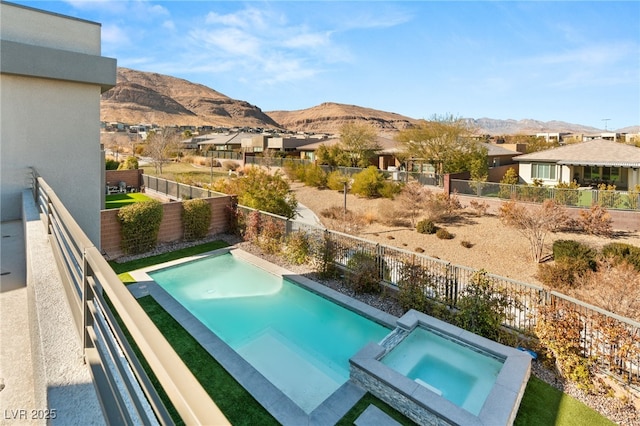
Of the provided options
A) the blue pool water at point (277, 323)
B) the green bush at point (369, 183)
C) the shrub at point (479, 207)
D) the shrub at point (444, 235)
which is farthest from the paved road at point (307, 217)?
the shrub at point (479, 207)

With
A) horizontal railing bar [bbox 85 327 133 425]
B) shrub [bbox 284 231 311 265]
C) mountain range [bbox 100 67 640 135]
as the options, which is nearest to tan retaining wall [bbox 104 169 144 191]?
shrub [bbox 284 231 311 265]

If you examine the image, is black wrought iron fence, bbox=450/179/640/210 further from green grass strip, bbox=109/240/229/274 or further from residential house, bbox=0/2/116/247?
residential house, bbox=0/2/116/247

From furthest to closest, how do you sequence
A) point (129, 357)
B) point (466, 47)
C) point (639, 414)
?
point (466, 47)
point (639, 414)
point (129, 357)

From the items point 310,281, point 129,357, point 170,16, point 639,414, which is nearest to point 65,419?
point 129,357

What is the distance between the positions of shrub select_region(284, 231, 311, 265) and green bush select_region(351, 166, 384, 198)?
1431 centimetres

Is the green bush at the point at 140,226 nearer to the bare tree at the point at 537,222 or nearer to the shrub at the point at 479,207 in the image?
the bare tree at the point at 537,222

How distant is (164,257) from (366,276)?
7.66 m

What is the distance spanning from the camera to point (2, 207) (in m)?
7.28

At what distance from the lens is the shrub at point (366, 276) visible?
10500mm

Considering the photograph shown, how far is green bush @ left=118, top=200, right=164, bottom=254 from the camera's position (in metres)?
13.1

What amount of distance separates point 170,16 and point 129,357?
2232cm

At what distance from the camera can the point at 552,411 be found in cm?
612

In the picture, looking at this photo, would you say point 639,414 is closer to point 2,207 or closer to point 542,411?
point 542,411

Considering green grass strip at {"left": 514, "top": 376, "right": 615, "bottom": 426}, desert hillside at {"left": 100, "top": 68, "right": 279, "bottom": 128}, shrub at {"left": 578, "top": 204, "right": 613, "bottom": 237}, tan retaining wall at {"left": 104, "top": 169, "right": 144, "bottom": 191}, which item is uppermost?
desert hillside at {"left": 100, "top": 68, "right": 279, "bottom": 128}
